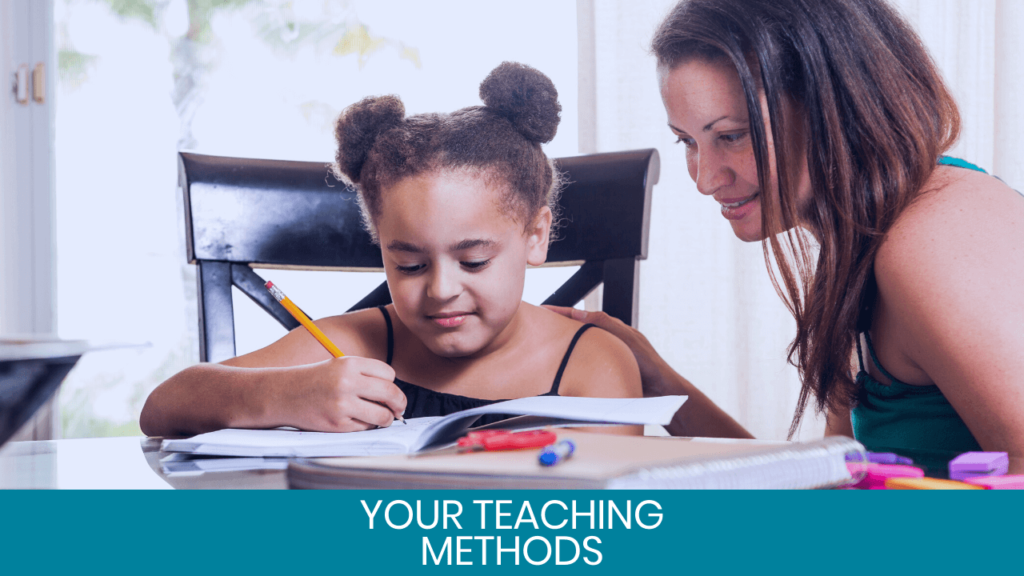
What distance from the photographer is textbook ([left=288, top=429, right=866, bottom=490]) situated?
0.31 metres

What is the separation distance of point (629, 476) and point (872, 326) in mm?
495

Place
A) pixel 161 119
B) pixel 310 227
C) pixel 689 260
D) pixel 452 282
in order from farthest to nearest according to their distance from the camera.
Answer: pixel 161 119, pixel 689 260, pixel 310 227, pixel 452 282

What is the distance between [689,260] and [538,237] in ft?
2.91

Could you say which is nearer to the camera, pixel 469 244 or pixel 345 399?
pixel 345 399

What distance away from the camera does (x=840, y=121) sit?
2.14ft

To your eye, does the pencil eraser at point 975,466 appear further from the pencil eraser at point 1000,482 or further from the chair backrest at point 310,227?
the chair backrest at point 310,227

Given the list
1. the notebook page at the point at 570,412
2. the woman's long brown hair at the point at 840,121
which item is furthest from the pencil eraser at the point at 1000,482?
the woman's long brown hair at the point at 840,121

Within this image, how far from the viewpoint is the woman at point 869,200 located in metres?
0.55

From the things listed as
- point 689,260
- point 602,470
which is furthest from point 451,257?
point 689,260

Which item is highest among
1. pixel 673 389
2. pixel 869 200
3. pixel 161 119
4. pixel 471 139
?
pixel 161 119

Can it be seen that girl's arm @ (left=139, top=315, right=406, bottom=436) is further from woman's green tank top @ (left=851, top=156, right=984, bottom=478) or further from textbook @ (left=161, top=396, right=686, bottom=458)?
woman's green tank top @ (left=851, top=156, right=984, bottom=478)

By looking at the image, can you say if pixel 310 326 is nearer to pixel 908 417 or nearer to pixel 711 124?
pixel 711 124
